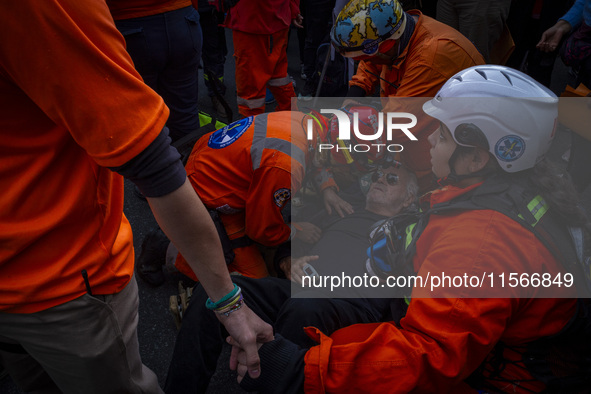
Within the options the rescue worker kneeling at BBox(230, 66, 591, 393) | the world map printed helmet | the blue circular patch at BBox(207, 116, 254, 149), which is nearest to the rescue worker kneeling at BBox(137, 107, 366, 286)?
the blue circular patch at BBox(207, 116, 254, 149)

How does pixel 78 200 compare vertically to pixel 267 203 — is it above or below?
above

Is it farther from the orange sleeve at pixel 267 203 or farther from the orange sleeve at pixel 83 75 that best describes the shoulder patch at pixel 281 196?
the orange sleeve at pixel 83 75

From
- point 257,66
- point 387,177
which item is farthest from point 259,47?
point 387,177

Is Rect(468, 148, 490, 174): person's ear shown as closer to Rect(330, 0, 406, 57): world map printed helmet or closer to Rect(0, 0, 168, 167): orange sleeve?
Rect(0, 0, 168, 167): orange sleeve

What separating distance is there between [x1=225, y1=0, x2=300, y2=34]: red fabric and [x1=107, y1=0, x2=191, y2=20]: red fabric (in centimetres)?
107

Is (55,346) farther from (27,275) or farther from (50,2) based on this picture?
(50,2)

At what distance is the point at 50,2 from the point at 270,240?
1.73 meters

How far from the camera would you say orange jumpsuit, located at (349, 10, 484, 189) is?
272 cm

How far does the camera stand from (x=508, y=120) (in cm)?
153

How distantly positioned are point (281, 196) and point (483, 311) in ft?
3.85

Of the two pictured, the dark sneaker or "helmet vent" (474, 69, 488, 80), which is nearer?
"helmet vent" (474, 69, 488, 80)

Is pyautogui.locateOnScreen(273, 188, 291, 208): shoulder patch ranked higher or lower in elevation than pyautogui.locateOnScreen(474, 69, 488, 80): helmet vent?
lower

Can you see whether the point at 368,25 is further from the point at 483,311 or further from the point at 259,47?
the point at 483,311

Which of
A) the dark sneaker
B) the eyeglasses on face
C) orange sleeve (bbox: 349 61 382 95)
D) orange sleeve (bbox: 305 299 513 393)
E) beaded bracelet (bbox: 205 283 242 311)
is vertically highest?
beaded bracelet (bbox: 205 283 242 311)
